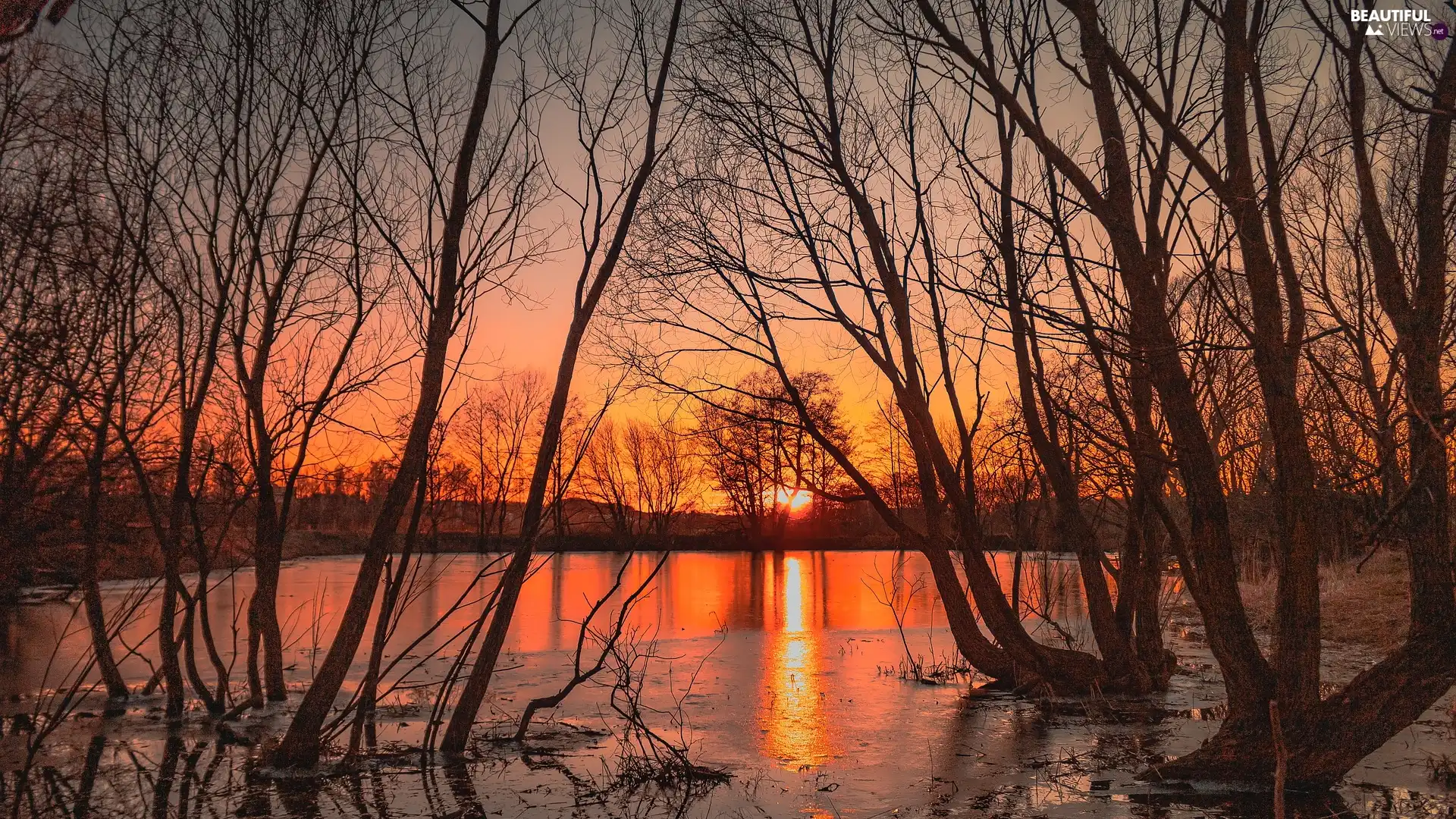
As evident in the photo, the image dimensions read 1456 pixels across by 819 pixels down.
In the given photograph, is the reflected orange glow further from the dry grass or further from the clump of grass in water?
the dry grass

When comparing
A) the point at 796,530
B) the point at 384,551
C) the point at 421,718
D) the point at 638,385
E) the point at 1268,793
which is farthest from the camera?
the point at 796,530

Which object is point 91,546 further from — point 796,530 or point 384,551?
point 796,530

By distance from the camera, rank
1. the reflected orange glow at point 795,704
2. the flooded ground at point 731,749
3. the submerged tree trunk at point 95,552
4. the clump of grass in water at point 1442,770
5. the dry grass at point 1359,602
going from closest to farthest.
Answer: the flooded ground at point 731,749 → the clump of grass in water at point 1442,770 → the reflected orange glow at point 795,704 → the submerged tree trunk at point 95,552 → the dry grass at point 1359,602

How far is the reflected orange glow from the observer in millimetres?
6746

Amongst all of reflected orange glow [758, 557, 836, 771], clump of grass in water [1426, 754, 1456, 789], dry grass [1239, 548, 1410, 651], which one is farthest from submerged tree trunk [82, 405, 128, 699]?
dry grass [1239, 548, 1410, 651]

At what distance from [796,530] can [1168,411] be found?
4451cm

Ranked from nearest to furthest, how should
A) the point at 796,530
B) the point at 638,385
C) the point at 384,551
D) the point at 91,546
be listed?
1. the point at 384,551
2. the point at 91,546
3. the point at 638,385
4. the point at 796,530

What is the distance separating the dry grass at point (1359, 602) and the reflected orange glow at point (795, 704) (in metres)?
4.77

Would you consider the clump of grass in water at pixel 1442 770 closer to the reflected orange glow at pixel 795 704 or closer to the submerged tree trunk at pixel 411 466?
the reflected orange glow at pixel 795 704

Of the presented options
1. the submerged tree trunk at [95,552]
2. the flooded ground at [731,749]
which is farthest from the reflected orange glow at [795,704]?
the submerged tree trunk at [95,552]

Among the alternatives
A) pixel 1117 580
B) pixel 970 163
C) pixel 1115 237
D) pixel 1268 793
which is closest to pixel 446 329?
pixel 970 163

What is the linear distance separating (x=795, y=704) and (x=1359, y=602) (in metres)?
10.2

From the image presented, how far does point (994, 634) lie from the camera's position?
8.91m

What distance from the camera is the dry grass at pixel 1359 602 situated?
1190cm
